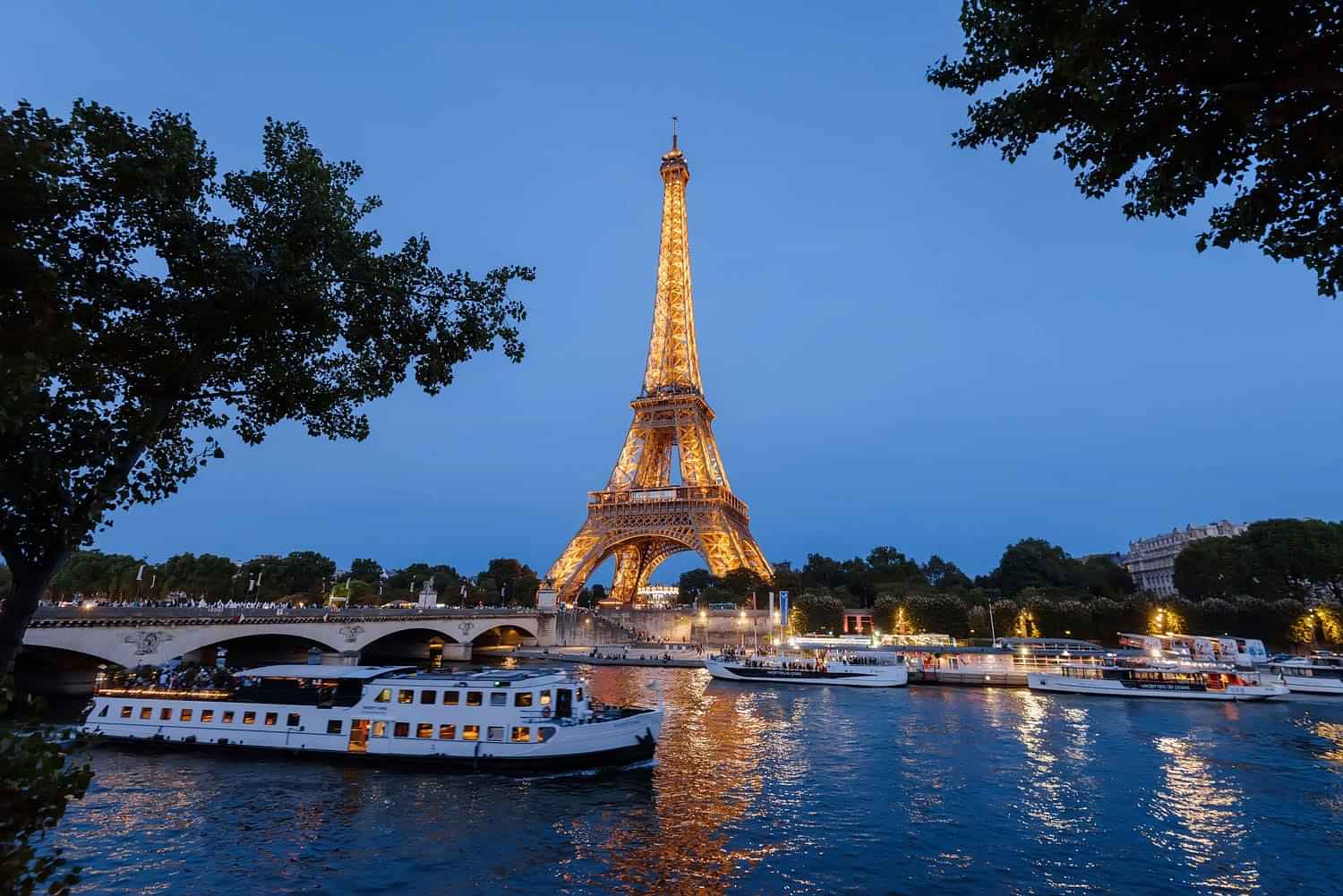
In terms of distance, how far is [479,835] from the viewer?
20688 mm

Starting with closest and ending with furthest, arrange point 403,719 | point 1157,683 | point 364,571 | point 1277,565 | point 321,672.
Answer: point 403,719 < point 321,672 < point 1157,683 < point 1277,565 < point 364,571

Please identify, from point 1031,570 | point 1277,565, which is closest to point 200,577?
point 1031,570

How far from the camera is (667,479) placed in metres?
102

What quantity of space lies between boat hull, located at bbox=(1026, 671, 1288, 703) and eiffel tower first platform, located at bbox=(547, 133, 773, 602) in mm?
37174

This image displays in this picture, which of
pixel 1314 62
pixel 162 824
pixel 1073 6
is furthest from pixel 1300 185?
pixel 162 824

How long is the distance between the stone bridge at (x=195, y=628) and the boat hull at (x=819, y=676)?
3047 cm

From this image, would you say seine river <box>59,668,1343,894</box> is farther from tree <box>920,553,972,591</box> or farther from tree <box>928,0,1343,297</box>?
tree <box>920,553,972,591</box>

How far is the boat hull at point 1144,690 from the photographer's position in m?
49.2

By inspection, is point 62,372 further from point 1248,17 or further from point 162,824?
point 162,824

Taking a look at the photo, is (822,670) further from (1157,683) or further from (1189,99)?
(1189,99)

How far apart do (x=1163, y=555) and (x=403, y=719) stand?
6193 inches

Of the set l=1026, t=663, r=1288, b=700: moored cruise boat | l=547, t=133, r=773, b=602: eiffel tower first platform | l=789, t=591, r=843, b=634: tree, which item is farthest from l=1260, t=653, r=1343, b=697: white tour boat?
l=547, t=133, r=773, b=602: eiffel tower first platform

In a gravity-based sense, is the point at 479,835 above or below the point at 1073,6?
below

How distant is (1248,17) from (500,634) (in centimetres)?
10615
